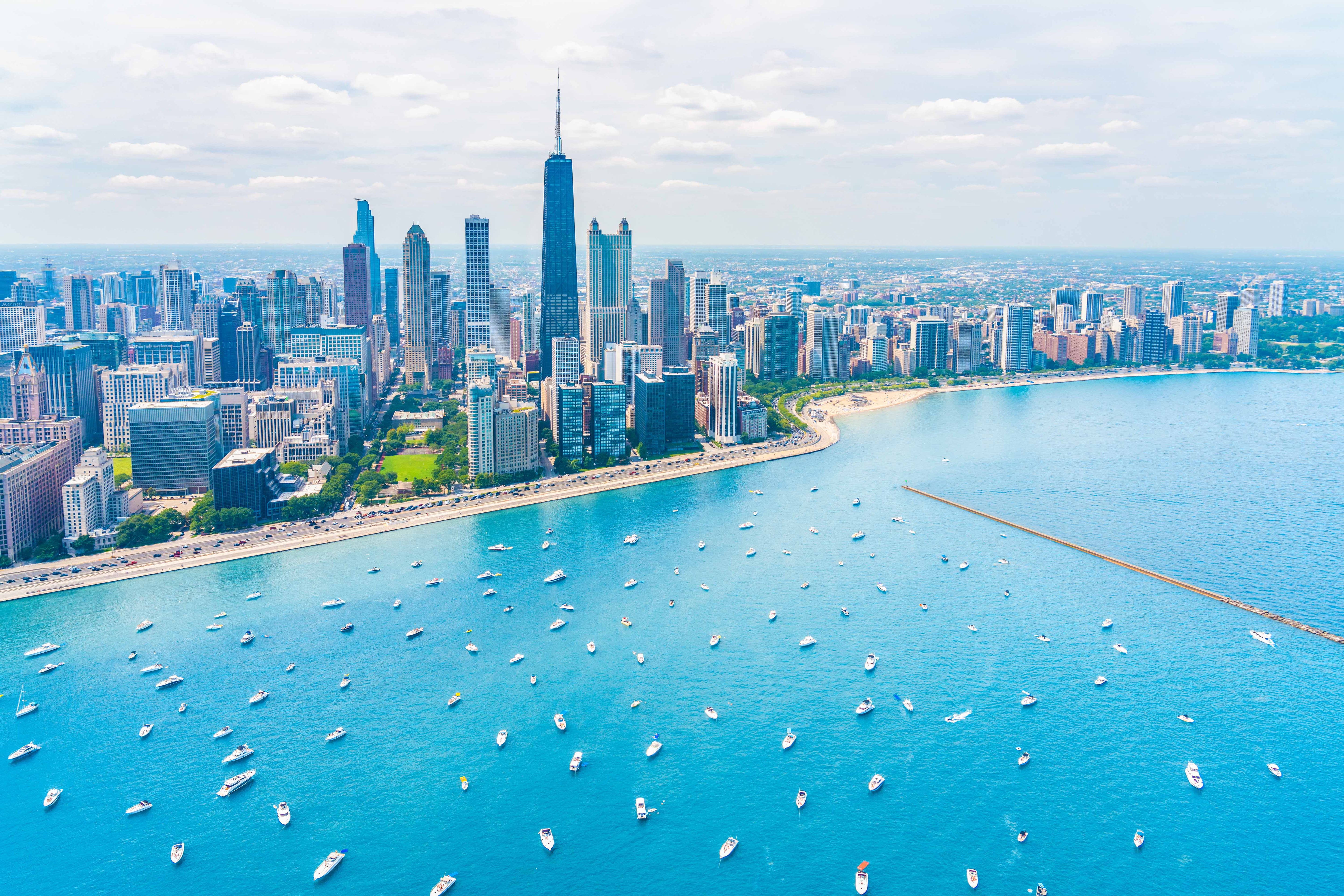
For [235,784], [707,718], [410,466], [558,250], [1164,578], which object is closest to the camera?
[235,784]

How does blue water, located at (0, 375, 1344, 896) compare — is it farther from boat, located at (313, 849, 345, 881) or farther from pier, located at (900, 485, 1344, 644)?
pier, located at (900, 485, 1344, 644)

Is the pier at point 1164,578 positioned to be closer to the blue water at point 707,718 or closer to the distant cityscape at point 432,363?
the blue water at point 707,718

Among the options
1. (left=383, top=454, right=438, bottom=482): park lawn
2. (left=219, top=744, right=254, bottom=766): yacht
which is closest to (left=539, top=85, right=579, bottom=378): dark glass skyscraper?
(left=383, top=454, right=438, bottom=482): park lawn

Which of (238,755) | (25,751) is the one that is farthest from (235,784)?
(25,751)

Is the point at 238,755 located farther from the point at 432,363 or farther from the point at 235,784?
the point at 432,363

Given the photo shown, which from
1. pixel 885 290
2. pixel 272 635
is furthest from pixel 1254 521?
pixel 885 290

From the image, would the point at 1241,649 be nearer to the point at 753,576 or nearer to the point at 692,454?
the point at 753,576

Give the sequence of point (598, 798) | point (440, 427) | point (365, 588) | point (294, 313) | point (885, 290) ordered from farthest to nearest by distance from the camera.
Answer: point (885, 290) → point (294, 313) → point (440, 427) → point (365, 588) → point (598, 798)
